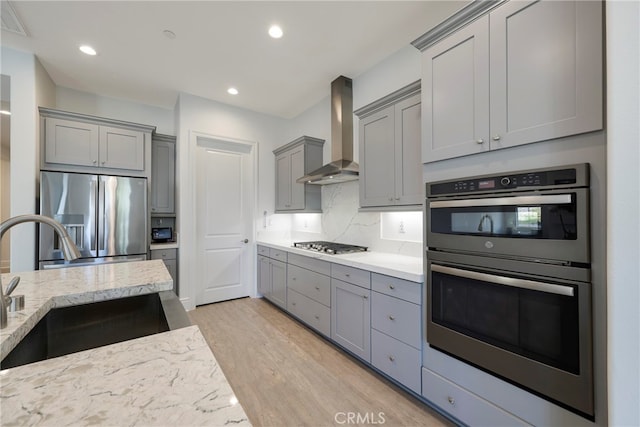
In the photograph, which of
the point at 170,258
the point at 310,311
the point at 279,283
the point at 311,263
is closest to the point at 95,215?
the point at 170,258

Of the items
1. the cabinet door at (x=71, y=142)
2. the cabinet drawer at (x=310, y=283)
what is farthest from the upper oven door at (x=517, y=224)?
the cabinet door at (x=71, y=142)

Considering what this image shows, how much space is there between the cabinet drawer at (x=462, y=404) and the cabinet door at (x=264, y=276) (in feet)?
8.42

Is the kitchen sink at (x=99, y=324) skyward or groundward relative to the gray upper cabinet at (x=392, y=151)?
groundward

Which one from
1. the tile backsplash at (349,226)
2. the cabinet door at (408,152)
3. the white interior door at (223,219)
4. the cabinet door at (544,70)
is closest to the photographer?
the cabinet door at (544,70)

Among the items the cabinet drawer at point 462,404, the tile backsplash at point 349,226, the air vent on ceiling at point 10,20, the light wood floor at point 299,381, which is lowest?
the light wood floor at point 299,381

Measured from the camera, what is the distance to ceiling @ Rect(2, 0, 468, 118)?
7.27 ft

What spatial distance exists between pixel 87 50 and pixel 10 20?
1.73ft

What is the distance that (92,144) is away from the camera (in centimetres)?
330

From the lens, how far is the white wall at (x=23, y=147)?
2.78 meters

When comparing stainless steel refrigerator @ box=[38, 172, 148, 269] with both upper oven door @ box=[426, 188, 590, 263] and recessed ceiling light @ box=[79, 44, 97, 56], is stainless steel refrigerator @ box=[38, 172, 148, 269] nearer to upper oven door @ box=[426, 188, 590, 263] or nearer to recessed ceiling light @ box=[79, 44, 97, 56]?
recessed ceiling light @ box=[79, 44, 97, 56]

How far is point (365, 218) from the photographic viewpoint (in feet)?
10.4

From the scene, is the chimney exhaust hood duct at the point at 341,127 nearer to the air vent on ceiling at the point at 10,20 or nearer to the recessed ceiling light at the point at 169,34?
the recessed ceiling light at the point at 169,34

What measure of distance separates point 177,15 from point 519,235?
303 centimetres

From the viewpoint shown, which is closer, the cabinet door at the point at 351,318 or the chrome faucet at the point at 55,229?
the chrome faucet at the point at 55,229
